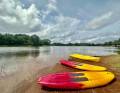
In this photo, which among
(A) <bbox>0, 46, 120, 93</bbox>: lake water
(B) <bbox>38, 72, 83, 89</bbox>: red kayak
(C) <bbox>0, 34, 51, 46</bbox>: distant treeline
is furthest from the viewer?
(C) <bbox>0, 34, 51, 46</bbox>: distant treeline

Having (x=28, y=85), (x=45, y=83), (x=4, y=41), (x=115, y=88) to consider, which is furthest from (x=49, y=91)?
(x=4, y=41)

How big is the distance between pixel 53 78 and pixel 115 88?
3950mm

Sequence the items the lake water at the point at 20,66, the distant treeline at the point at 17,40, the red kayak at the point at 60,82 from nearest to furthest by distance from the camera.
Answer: the red kayak at the point at 60,82 < the lake water at the point at 20,66 < the distant treeline at the point at 17,40

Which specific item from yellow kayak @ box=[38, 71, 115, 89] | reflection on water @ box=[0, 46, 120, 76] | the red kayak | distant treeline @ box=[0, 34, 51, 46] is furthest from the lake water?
distant treeline @ box=[0, 34, 51, 46]

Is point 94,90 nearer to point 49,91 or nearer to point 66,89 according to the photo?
point 66,89

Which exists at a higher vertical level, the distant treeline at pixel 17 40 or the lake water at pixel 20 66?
the distant treeline at pixel 17 40

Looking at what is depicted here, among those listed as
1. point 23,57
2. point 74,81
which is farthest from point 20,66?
point 23,57

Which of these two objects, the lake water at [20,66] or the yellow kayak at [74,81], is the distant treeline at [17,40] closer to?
the lake water at [20,66]

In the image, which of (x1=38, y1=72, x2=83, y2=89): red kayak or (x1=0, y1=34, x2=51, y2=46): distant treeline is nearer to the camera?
(x1=38, y1=72, x2=83, y2=89): red kayak

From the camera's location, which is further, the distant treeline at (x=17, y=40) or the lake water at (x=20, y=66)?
the distant treeline at (x=17, y=40)

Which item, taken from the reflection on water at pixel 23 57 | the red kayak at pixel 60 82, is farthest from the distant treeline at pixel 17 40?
the red kayak at pixel 60 82

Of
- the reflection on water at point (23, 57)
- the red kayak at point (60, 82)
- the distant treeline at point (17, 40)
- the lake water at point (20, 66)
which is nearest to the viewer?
the red kayak at point (60, 82)

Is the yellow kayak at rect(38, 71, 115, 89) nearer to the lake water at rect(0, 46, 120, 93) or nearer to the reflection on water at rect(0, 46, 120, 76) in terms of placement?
the lake water at rect(0, 46, 120, 93)

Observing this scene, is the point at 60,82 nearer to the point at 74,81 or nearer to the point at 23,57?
the point at 74,81
